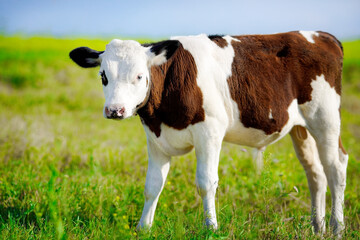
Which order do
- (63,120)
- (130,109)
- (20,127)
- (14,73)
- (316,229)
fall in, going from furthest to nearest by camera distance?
(14,73)
(63,120)
(20,127)
(316,229)
(130,109)

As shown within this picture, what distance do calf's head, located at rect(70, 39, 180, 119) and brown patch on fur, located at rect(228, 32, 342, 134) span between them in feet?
2.67

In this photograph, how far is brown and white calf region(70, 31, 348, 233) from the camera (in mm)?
3338

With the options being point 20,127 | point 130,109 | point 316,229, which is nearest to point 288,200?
point 316,229

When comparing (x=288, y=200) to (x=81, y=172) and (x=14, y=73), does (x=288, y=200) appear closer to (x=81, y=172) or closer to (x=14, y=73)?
(x=81, y=172)

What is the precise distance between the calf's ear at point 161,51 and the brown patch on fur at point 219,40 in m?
0.58

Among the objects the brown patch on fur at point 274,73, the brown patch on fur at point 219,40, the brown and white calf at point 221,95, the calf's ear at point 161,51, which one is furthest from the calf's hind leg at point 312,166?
the calf's ear at point 161,51

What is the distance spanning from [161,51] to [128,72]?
421 millimetres

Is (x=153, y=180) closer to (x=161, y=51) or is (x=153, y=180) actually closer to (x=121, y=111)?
(x=121, y=111)

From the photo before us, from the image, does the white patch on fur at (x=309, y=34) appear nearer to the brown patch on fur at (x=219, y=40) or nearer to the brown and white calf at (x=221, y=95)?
the brown and white calf at (x=221, y=95)

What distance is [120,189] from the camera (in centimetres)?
458

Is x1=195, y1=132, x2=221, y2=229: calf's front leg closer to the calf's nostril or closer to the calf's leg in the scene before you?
the calf's leg

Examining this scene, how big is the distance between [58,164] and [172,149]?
9.02 feet

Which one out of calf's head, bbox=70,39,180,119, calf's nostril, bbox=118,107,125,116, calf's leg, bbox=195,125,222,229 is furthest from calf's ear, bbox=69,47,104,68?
calf's leg, bbox=195,125,222,229

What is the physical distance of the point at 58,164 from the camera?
5746 mm
